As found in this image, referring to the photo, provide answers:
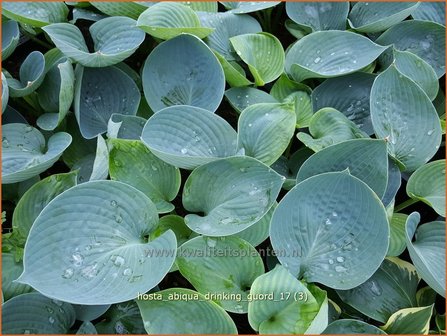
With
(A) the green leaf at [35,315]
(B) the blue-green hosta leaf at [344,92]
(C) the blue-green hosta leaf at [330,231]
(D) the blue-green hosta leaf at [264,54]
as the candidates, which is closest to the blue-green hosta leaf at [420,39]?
(B) the blue-green hosta leaf at [344,92]

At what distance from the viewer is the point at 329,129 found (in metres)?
1.09

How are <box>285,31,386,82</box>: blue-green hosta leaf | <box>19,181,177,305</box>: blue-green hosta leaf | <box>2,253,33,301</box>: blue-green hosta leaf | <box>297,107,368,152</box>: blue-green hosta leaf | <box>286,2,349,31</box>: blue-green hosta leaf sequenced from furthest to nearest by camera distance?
<box>286,2,349,31</box>: blue-green hosta leaf < <box>285,31,386,82</box>: blue-green hosta leaf < <box>297,107,368,152</box>: blue-green hosta leaf < <box>2,253,33,301</box>: blue-green hosta leaf < <box>19,181,177,305</box>: blue-green hosta leaf

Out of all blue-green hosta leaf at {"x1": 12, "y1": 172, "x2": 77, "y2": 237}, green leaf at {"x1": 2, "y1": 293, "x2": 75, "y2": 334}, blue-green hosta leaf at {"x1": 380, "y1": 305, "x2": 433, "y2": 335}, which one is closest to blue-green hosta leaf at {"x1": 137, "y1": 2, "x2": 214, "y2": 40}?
blue-green hosta leaf at {"x1": 12, "y1": 172, "x2": 77, "y2": 237}

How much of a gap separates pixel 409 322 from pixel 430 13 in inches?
30.4

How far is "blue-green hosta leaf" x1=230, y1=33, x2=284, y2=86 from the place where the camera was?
1.18 meters

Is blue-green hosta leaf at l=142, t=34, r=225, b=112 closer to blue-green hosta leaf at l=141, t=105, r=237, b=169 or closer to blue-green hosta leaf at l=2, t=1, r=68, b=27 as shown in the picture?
blue-green hosta leaf at l=141, t=105, r=237, b=169

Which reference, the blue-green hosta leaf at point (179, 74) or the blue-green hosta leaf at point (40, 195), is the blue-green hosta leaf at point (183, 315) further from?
A: the blue-green hosta leaf at point (179, 74)

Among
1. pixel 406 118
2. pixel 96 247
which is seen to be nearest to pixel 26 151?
pixel 96 247

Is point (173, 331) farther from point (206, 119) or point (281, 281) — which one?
point (206, 119)

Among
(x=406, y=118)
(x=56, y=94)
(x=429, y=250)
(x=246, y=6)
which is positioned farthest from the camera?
(x=246, y=6)

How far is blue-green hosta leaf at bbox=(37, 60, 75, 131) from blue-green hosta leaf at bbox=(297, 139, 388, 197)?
0.50m

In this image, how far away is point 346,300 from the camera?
0.96 m

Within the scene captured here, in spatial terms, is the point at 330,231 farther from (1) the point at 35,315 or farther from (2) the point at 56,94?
(2) the point at 56,94

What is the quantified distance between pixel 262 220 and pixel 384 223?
0.70 feet
